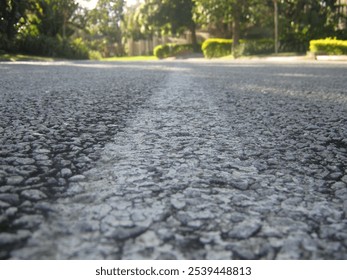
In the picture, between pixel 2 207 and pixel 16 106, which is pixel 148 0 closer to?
pixel 16 106

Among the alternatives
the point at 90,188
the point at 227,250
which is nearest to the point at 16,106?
the point at 90,188

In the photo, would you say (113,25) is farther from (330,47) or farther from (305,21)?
(330,47)

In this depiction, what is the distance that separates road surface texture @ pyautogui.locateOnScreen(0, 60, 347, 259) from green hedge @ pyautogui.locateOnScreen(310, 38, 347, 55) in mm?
20869

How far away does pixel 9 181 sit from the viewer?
167 centimetres

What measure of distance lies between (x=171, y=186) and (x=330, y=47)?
23.6 metres

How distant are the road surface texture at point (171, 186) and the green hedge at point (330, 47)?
68.5 feet

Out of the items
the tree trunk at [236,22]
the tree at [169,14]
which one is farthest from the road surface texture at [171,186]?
the tree at [169,14]

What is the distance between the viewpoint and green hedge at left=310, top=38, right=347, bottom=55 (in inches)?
859

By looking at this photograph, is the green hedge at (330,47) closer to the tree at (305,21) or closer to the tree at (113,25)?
the tree at (305,21)

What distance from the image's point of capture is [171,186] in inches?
66.1

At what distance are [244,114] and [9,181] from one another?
262 centimetres

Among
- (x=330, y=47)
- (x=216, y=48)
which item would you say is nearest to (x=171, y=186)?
(x=330, y=47)

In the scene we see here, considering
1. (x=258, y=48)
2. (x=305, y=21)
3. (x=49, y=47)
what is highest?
(x=305, y=21)

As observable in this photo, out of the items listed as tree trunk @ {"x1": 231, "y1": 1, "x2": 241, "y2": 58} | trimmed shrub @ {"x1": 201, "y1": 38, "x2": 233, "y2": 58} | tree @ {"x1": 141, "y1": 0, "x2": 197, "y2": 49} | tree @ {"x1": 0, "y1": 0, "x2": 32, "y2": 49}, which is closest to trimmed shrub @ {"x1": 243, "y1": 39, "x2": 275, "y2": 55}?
tree trunk @ {"x1": 231, "y1": 1, "x2": 241, "y2": 58}
